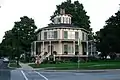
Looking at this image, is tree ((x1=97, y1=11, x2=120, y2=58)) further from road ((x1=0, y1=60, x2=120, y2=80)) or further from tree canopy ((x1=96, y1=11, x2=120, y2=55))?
road ((x1=0, y1=60, x2=120, y2=80))

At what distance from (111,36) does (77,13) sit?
28.3m

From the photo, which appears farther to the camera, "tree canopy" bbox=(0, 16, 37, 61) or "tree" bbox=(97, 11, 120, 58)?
"tree canopy" bbox=(0, 16, 37, 61)

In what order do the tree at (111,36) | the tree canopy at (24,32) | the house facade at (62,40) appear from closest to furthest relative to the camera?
the house facade at (62,40), the tree at (111,36), the tree canopy at (24,32)

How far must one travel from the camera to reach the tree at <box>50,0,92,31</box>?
339ft

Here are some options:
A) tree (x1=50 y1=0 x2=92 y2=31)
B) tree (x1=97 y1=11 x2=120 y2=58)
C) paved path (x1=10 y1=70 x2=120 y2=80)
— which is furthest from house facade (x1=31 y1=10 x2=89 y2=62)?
paved path (x1=10 y1=70 x2=120 y2=80)

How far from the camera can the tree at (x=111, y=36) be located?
3073 inches

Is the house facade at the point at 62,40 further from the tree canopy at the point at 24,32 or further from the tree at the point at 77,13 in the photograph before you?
the tree canopy at the point at 24,32

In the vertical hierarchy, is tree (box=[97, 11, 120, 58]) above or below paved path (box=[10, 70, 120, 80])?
above

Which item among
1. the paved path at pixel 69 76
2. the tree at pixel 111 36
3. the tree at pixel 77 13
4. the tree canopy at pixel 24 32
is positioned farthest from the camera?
the tree canopy at pixel 24 32

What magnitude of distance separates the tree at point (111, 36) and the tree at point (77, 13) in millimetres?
16996

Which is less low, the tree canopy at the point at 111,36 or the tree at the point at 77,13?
the tree at the point at 77,13

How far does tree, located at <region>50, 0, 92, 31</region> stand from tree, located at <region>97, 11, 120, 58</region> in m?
17.0

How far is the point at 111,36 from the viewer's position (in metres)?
78.5

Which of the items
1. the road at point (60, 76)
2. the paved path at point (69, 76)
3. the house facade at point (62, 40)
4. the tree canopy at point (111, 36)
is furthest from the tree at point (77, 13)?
the paved path at point (69, 76)
